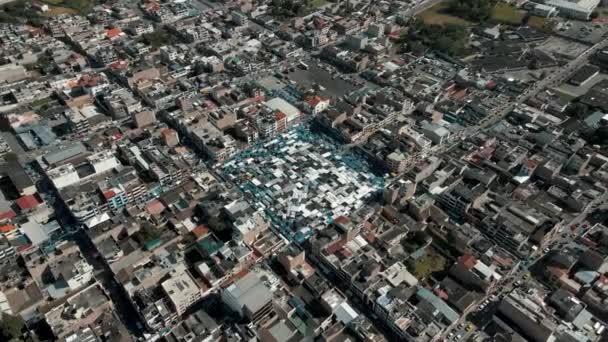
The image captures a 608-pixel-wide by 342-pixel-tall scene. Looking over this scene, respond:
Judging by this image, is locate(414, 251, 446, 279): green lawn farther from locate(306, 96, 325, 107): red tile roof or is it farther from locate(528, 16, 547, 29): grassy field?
locate(528, 16, 547, 29): grassy field

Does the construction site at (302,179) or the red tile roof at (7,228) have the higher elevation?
the construction site at (302,179)

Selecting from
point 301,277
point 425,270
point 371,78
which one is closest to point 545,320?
point 425,270

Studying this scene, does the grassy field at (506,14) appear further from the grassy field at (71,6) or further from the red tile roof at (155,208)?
the grassy field at (71,6)

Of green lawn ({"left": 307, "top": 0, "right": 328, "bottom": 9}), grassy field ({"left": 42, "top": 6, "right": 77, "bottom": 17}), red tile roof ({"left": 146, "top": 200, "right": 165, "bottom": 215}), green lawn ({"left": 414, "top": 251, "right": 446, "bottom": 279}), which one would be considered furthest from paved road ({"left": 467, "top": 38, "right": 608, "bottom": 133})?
grassy field ({"left": 42, "top": 6, "right": 77, "bottom": 17})

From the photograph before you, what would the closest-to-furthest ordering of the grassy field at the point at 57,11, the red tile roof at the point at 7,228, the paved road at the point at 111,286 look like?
the paved road at the point at 111,286 < the red tile roof at the point at 7,228 < the grassy field at the point at 57,11

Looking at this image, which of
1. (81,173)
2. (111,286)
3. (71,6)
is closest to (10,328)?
(111,286)

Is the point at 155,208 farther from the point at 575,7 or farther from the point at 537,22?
the point at 575,7

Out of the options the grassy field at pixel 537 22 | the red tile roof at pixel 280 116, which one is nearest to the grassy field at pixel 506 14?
the grassy field at pixel 537 22
